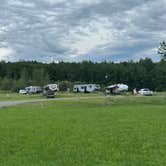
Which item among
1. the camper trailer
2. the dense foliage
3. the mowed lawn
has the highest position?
the dense foliage

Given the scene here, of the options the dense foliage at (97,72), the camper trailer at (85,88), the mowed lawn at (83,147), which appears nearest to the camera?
the mowed lawn at (83,147)

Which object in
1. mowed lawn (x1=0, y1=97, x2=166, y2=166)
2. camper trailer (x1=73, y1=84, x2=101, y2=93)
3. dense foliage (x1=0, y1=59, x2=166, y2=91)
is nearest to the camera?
mowed lawn (x1=0, y1=97, x2=166, y2=166)

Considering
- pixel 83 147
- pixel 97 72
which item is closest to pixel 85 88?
pixel 97 72

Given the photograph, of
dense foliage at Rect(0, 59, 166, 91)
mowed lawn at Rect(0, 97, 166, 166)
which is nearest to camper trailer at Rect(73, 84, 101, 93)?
dense foliage at Rect(0, 59, 166, 91)

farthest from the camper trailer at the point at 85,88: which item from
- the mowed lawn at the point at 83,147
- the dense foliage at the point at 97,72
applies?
the mowed lawn at the point at 83,147

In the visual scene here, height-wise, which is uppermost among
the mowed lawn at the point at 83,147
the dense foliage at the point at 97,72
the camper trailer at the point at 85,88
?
the dense foliage at the point at 97,72

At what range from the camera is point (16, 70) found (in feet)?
603

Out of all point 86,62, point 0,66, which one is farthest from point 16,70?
point 86,62

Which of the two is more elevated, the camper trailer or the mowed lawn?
the camper trailer

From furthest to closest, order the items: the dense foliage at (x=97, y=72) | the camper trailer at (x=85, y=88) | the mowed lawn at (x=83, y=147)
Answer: the dense foliage at (x=97, y=72), the camper trailer at (x=85, y=88), the mowed lawn at (x=83, y=147)

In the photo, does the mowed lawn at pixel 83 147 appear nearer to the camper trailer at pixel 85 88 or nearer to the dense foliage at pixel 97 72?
the camper trailer at pixel 85 88

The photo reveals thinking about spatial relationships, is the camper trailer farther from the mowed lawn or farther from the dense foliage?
the mowed lawn

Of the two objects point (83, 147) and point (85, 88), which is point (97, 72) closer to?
point (85, 88)

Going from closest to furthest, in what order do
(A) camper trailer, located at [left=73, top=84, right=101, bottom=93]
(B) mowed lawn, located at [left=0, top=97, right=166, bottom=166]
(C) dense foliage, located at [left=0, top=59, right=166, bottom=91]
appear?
(B) mowed lawn, located at [left=0, top=97, right=166, bottom=166], (A) camper trailer, located at [left=73, top=84, right=101, bottom=93], (C) dense foliage, located at [left=0, top=59, right=166, bottom=91]
